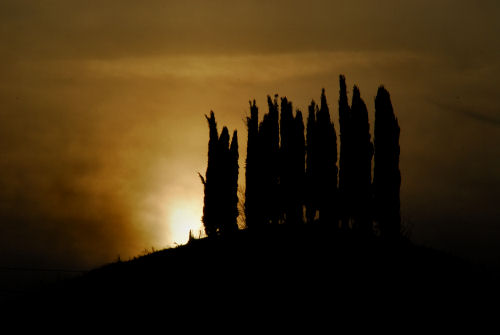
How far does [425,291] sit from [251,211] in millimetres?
20888

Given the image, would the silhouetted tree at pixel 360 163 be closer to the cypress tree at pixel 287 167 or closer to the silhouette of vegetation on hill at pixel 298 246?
the silhouette of vegetation on hill at pixel 298 246

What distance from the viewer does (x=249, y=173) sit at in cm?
5281

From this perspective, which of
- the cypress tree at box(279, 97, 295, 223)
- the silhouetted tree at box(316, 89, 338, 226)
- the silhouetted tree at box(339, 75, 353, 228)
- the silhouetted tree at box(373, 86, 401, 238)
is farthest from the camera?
the cypress tree at box(279, 97, 295, 223)

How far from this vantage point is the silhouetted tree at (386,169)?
44.2 m

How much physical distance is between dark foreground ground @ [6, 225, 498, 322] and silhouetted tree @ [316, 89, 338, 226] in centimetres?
579

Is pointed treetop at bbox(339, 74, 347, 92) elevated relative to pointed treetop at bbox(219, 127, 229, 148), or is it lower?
elevated

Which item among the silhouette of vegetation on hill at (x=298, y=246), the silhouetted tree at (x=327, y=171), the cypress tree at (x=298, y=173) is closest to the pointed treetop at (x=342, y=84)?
the silhouette of vegetation on hill at (x=298, y=246)

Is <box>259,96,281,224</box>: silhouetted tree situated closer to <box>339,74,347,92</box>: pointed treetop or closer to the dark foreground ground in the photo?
<box>339,74,347,92</box>: pointed treetop

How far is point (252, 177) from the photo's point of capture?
5250cm

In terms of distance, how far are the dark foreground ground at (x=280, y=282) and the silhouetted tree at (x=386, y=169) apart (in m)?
2.78

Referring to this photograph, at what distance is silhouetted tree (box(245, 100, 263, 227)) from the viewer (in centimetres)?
5222

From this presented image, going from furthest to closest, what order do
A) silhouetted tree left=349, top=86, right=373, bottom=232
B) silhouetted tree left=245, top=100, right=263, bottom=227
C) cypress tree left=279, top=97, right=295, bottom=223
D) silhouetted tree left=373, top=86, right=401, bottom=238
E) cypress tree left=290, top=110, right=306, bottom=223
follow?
silhouetted tree left=245, top=100, right=263, bottom=227
cypress tree left=279, top=97, right=295, bottom=223
cypress tree left=290, top=110, right=306, bottom=223
silhouetted tree left=349, top=86, right=373, bottom=232
silhouetted tree left=373, top=86, right=401, bottom=238

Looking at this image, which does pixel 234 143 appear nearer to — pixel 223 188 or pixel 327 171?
pixel 223 188

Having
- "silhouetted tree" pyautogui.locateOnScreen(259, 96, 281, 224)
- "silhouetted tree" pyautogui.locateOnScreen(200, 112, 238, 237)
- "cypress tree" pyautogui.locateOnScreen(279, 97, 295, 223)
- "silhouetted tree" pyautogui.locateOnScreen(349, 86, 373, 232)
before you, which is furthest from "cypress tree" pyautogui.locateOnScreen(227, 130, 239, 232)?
"silhouetted tree" pyautogui.locateOnScreen(349, 86, 373, 232)
